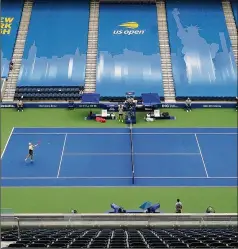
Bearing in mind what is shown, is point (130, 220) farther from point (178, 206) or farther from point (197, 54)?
point (197, 54)

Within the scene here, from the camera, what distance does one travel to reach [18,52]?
33.9 m

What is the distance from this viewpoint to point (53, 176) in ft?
75.9

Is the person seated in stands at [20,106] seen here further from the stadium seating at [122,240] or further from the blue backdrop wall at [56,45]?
the stadium seating at [122,240]

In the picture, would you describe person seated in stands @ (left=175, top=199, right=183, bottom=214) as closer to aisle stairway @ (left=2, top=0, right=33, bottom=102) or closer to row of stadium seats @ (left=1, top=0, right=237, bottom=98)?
row of stadium seats @ (left=1, top=0, right=237, bottom=98)

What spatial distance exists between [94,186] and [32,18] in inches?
740

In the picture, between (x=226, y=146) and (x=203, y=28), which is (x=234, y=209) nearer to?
(x=226, y=146)

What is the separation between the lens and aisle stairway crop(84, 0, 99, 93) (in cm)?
3169

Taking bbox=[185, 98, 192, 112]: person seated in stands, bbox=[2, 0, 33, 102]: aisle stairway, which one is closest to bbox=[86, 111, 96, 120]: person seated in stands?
bbox=[2, 0, 33, 102]: aisle stairway

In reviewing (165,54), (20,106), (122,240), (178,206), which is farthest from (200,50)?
(122,240)

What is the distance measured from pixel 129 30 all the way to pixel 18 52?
27.6ft

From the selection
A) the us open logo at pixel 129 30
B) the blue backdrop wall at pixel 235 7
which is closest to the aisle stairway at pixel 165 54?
the us open logo at pixel 129 30

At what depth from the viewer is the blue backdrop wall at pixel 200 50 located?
31.3 m

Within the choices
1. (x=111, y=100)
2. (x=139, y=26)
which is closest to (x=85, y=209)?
(x=111, y=100)

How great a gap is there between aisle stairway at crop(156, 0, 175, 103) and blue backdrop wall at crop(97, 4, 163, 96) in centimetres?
35
